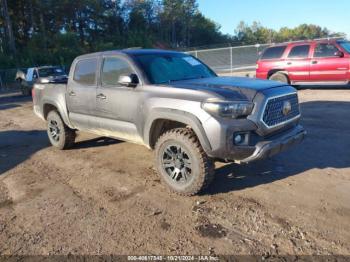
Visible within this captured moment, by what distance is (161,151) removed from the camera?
4.60 meters

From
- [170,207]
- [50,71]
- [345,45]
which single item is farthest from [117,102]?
[50,71]

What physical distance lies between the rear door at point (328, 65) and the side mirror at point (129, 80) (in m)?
9.61

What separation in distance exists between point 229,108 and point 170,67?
1.70 meters

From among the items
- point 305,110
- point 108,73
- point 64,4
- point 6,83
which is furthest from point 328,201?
point 64,4

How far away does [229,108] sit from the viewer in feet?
12.9

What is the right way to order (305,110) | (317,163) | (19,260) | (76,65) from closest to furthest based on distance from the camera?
1. (19,260)
2. (317,163)
3. (76,65)
4. (305,110)

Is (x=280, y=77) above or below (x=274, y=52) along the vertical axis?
below

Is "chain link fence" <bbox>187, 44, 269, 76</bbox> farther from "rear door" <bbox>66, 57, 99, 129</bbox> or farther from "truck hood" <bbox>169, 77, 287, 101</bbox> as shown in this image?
"truck hood" <bbox>169, 77, 287, 101</bbox>

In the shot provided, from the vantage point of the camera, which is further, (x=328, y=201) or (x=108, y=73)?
(x=108, y=73)

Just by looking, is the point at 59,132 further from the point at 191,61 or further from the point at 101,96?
the point at 191,61

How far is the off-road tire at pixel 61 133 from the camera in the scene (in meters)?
6.85

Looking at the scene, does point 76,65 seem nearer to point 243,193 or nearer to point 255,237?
point 243,193

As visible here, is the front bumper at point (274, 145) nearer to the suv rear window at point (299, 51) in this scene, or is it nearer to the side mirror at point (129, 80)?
the side mirror at point (129, 80)

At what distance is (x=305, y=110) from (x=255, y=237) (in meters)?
6.88
